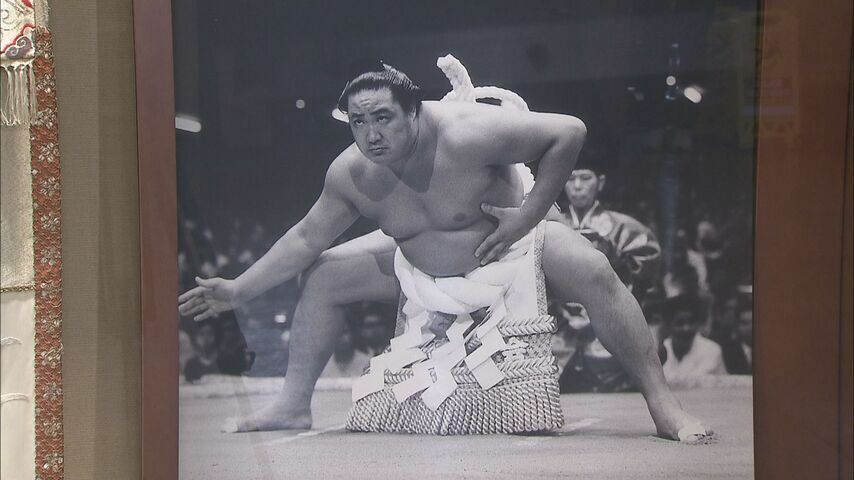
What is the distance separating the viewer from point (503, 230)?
1196mm

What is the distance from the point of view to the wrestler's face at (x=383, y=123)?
1201 mm

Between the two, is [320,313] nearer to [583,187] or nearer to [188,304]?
[188,304]

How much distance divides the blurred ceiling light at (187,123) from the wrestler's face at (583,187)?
694 millimetres

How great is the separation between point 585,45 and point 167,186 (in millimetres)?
815

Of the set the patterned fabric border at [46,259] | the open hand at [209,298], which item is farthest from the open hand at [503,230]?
the patterned fabric border at [46,259]

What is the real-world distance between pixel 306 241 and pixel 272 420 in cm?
34

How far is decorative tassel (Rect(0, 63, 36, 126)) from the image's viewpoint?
3.93 ft

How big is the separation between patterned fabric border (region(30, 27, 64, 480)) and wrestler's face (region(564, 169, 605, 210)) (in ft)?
3.17

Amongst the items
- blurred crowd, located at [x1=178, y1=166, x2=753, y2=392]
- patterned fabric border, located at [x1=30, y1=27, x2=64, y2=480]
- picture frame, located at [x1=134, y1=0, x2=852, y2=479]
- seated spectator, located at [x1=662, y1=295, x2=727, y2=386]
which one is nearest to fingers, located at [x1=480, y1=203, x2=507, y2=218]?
blurred crowd, located at [x1=178, y1=166, x2=753, y2=392]

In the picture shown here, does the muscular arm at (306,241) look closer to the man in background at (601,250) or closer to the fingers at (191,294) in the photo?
the fingers at (191,294)

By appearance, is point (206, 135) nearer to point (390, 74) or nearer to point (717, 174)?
point (390, 74)

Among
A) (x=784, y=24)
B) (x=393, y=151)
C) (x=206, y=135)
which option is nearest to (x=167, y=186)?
(x=206, y=135)

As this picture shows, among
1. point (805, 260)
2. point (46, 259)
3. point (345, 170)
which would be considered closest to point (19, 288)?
point (46, 259)

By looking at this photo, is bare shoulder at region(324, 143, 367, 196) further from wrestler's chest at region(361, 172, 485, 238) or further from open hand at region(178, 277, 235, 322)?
open hand at region(178, 277, 235, 322)
